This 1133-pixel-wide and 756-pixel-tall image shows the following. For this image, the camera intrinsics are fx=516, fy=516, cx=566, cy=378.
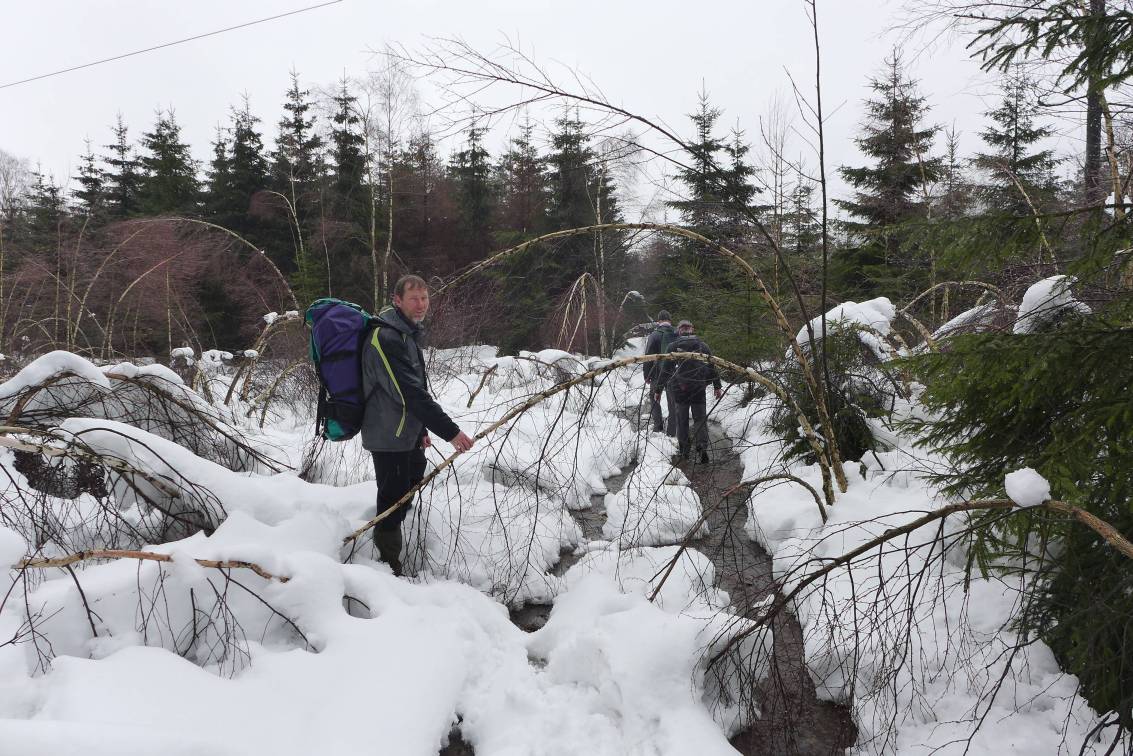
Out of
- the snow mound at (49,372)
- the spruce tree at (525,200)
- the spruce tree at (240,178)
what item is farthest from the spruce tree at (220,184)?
the snow mound at (49,372)

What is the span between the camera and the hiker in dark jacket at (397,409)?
10.1 feet

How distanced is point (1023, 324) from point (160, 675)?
4252 mm

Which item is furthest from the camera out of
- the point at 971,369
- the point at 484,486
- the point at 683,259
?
the point at 683,259

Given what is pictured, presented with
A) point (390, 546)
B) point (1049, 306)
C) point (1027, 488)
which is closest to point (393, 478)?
point (390, 546)

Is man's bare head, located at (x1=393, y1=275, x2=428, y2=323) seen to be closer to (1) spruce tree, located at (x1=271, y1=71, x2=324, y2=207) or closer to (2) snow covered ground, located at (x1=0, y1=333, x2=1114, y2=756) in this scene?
(2) snow covered ground, located at (x1=0, y1=333, x2=1114, y2=756)

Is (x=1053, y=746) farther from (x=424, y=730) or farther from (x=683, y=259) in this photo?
(x=683, y=259)

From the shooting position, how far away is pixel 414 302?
10.6 ft

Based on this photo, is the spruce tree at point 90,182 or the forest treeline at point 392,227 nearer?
the forest treeline at point 392,227

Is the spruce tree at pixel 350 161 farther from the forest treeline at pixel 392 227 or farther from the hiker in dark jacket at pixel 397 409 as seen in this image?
the hiker in dark jacket at pixel 397 409

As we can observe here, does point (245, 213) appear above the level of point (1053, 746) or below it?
above

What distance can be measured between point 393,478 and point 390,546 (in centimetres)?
46

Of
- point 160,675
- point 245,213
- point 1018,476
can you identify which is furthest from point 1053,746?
point 245,213

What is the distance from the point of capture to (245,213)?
1959 centimetres

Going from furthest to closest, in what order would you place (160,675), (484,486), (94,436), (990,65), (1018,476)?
(484,486), (94,436), (990,65), (160,675), (1018,476)
